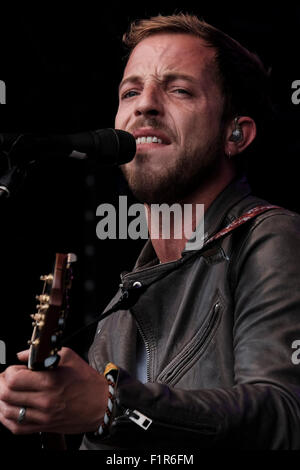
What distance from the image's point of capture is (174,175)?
241 cm

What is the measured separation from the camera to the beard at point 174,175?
7.88 ft

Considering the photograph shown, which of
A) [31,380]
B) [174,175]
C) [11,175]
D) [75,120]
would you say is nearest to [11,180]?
[11,175]

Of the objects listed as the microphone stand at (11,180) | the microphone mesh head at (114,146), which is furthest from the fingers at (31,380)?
the microphone mesh head at (114,146)

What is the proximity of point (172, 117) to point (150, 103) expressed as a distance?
10cm

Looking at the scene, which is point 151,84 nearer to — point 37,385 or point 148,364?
point 148,364

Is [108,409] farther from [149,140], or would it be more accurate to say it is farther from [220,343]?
[149,140]

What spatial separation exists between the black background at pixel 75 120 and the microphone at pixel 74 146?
1.85 meters

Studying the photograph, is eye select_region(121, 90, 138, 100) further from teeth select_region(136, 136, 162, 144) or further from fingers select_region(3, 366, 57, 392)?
fingers select_region(3, 366, 57, 392)

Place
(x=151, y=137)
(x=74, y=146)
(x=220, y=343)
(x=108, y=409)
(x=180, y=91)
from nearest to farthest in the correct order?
(x=108, y=409)
(x=74, y=146)
(x=220, y=343)
(x=151, y=137)
(x=180, y=91)

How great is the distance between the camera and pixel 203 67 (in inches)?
101

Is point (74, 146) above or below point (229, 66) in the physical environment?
below

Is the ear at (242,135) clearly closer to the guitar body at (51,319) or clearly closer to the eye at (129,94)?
the eye at (129,94)
